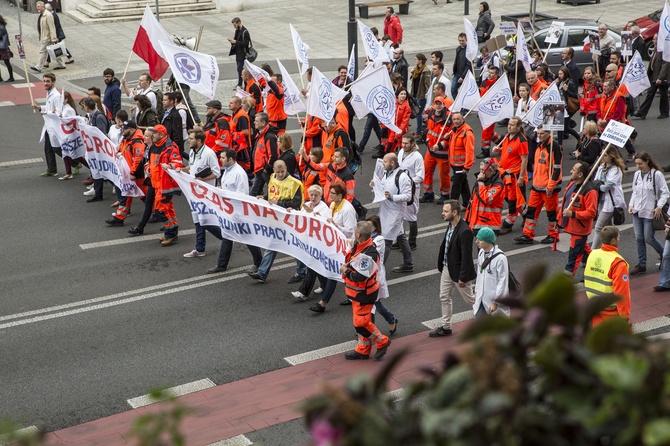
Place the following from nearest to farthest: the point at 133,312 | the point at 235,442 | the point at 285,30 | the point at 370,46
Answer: the point at 235,442, the point at 133,312, the point at 370,46, the point at 285,30

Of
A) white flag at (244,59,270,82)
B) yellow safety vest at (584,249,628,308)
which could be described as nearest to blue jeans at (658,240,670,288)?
yellow safety vest at (584,249,628,308)

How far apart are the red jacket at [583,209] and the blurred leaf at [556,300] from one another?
8.52 meters

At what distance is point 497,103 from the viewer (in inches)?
590

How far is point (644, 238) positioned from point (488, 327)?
30.5 feet

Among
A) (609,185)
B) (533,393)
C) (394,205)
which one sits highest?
(533,393)

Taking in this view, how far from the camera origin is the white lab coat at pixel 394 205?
11.7 m

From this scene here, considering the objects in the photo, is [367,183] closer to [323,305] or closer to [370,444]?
[323,305]

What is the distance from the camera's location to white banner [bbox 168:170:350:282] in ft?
33.9

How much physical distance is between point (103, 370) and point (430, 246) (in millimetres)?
5176

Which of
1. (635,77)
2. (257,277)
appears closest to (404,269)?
(257,277)

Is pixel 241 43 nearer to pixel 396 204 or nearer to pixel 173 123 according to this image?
pixel 173 123

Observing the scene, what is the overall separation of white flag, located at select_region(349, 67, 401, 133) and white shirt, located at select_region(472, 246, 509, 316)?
5605 mm

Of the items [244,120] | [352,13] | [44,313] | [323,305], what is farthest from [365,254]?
[352,13]

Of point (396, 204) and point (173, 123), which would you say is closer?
point (396, 204)
